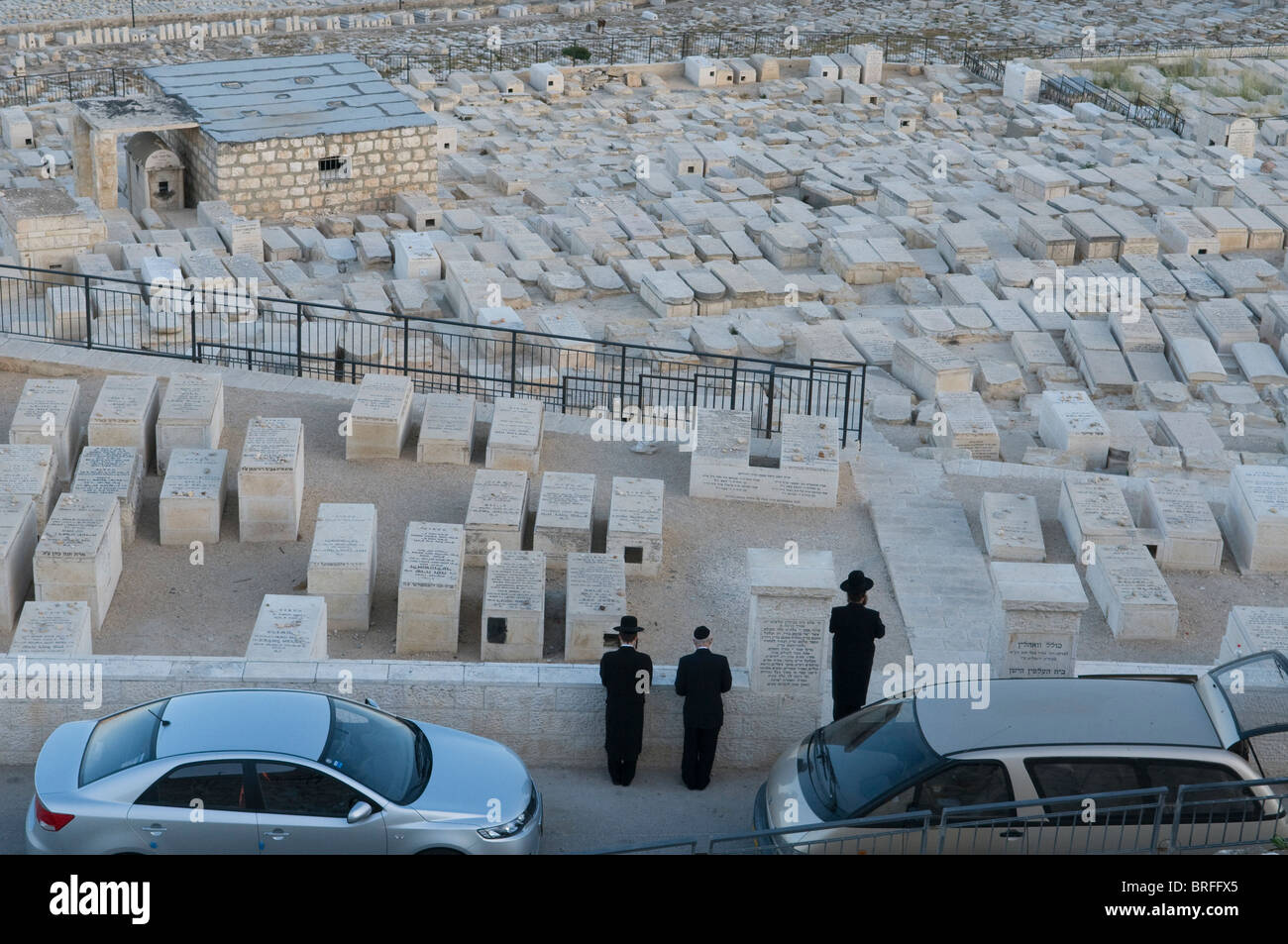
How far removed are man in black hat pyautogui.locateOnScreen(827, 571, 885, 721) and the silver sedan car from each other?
2578mm

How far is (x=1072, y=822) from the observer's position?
9.25 meters

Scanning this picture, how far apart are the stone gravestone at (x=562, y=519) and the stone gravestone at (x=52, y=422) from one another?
430cm

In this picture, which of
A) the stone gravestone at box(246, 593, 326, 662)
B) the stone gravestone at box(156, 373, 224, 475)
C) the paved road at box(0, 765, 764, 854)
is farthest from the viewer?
the stone gravestone at box(156, 373, 224, 475)

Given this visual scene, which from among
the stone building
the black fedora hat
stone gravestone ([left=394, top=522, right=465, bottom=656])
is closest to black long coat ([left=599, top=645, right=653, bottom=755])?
the black fedora hat

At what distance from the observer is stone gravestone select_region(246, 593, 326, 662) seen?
11789 millimetres

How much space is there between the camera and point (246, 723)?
31.0 ft

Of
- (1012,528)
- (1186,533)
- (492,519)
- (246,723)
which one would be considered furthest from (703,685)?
(1186,533)

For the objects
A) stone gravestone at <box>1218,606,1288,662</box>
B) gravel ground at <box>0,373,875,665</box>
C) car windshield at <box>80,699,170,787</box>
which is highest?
car windshield at <box>80,699,170,787</box>

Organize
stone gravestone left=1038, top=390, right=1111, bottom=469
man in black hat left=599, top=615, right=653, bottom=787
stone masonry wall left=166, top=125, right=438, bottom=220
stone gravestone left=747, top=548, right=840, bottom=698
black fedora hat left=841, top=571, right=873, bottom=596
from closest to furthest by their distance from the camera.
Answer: man in black hat left=599, top=615, right=653, bottom=787 → stone gravestone left=747, top=548, right=840, bottom=698 → black fedora hat left=841, top=571, right=873, bottom=596 → stone gravestone left=1038, top=390, right=1111, bottom=469 → stone masonry wall left=166, top=125, right=438, bottom=220

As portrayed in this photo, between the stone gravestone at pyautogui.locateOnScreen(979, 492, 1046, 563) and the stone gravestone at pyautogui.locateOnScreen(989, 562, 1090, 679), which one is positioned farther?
the stone gravestone at pyautogui.locateOnScreen(979, 492, 1046, 563)

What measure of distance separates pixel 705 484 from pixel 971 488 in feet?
8.75

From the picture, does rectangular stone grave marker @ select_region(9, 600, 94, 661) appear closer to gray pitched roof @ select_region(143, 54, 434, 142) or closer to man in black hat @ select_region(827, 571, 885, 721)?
man in black hat @ select_region(827, 571, 885, 721)

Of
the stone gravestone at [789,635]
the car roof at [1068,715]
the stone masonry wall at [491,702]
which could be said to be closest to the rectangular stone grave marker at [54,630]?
the stone masonry wall at [491,702]

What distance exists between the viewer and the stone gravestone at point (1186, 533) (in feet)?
49.1
